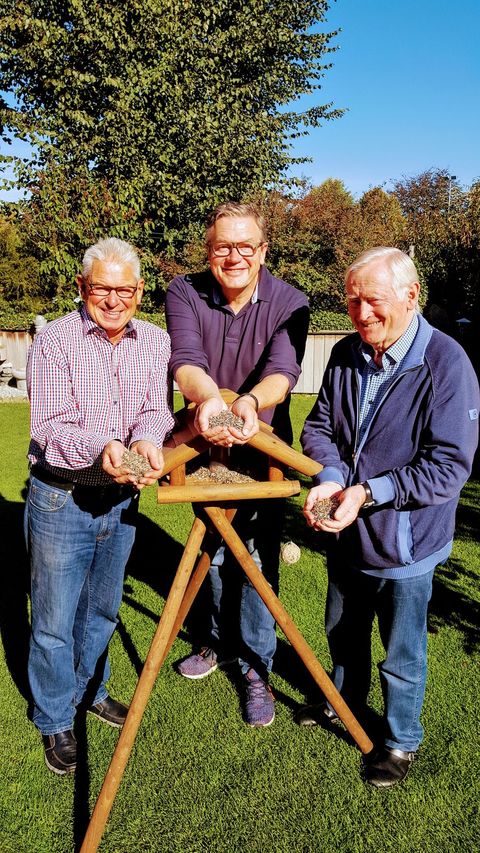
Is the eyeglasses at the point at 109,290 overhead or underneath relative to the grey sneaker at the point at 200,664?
overhead

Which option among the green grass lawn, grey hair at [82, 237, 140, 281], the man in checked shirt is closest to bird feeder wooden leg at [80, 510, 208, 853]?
the green grass lawn

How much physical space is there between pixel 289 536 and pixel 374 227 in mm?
20825

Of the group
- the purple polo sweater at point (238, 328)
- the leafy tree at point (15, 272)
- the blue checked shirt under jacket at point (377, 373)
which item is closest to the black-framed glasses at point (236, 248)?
the purple polo sweater at point (238, 328)

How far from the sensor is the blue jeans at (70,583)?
286 cm

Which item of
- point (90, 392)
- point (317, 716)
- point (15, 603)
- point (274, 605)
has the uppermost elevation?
point (90, 392)

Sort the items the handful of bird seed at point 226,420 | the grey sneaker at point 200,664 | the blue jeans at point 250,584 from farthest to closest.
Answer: the grey sneaker at point 200,664 < the blue jeans at point 250,584 < the handful of bird seed at point 226,420

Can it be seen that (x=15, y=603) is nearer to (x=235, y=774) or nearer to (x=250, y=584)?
(x=250, y=584)

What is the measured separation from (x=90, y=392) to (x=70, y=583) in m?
0.95

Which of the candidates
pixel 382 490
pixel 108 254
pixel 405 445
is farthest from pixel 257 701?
pixel 108 254

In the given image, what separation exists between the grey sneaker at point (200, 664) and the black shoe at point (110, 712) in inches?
19.5

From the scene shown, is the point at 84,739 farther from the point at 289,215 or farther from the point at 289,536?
the point at 289,215

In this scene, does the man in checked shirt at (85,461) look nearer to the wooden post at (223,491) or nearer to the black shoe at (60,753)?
the black shoe at (60,753)

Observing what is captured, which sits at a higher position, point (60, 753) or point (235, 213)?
point (235, 213)

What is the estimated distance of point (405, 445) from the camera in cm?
262
